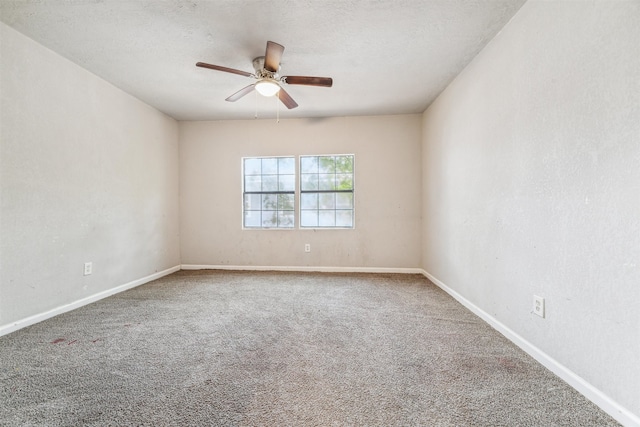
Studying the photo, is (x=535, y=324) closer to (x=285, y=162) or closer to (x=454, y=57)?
(x=454, y=57)

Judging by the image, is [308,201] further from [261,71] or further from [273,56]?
[273,56]

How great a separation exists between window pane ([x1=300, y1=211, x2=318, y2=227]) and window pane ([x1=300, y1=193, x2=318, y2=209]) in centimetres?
10

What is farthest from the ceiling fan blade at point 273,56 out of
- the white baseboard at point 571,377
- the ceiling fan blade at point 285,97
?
the white baseboard at point 571,377

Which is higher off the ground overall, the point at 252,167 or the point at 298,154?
the point at 298,154

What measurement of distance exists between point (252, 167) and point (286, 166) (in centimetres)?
56

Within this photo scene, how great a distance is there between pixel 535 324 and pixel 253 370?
1756mm

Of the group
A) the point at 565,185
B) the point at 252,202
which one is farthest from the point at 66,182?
the point at 565,185

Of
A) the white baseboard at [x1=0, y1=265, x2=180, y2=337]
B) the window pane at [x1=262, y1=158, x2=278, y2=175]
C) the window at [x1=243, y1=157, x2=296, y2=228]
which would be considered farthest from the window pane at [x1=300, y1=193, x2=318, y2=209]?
the white baseboard at [x1=0, y1=265, x2=180, y2=337]

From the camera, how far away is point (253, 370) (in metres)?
1.50

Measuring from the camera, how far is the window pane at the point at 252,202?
13.9ft

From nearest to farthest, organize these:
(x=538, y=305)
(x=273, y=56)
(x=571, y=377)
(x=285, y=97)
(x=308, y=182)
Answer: (x=571, y=377) → (x=538, y=305) → (x=273, y=56) → (x=285, y=97) → (x=308, y=182)

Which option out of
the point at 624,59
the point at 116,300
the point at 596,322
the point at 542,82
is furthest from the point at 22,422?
the point at 542,82

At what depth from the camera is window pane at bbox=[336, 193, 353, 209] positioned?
407 cm

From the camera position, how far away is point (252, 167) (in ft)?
13.9
